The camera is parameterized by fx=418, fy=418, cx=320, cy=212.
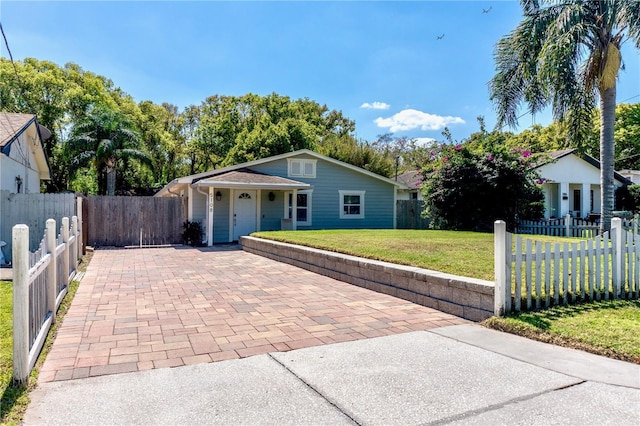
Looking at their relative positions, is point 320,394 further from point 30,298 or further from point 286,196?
point 286,196

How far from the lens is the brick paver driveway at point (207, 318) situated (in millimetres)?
4004

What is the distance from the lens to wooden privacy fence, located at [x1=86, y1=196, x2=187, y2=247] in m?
15.4

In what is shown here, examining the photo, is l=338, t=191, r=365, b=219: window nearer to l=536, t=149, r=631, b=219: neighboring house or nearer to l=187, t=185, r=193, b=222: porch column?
l=187, t=185, r=193, b=222: porch column

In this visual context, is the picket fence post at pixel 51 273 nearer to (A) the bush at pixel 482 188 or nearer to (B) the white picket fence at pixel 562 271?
(B) the white picket fence at pixel 562 271

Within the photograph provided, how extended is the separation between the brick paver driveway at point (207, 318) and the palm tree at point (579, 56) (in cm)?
849

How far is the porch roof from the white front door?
82cm

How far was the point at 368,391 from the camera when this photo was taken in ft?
10.4

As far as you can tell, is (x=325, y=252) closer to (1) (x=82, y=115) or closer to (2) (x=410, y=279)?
(2) (x=410, y=279)

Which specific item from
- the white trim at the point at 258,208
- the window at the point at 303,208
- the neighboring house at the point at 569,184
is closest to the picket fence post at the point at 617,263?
the white trim at the point at 258,208

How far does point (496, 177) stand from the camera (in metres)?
16.4

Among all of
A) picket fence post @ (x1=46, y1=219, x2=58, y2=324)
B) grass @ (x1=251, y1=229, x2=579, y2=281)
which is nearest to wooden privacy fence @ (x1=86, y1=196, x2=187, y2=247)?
grass @ (x1=251, y1=229, x2=579, y2=281)

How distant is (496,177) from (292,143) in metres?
18.4

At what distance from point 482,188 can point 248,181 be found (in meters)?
9.36

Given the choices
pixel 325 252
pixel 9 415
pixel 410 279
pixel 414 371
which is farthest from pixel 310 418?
pixel 325 252
